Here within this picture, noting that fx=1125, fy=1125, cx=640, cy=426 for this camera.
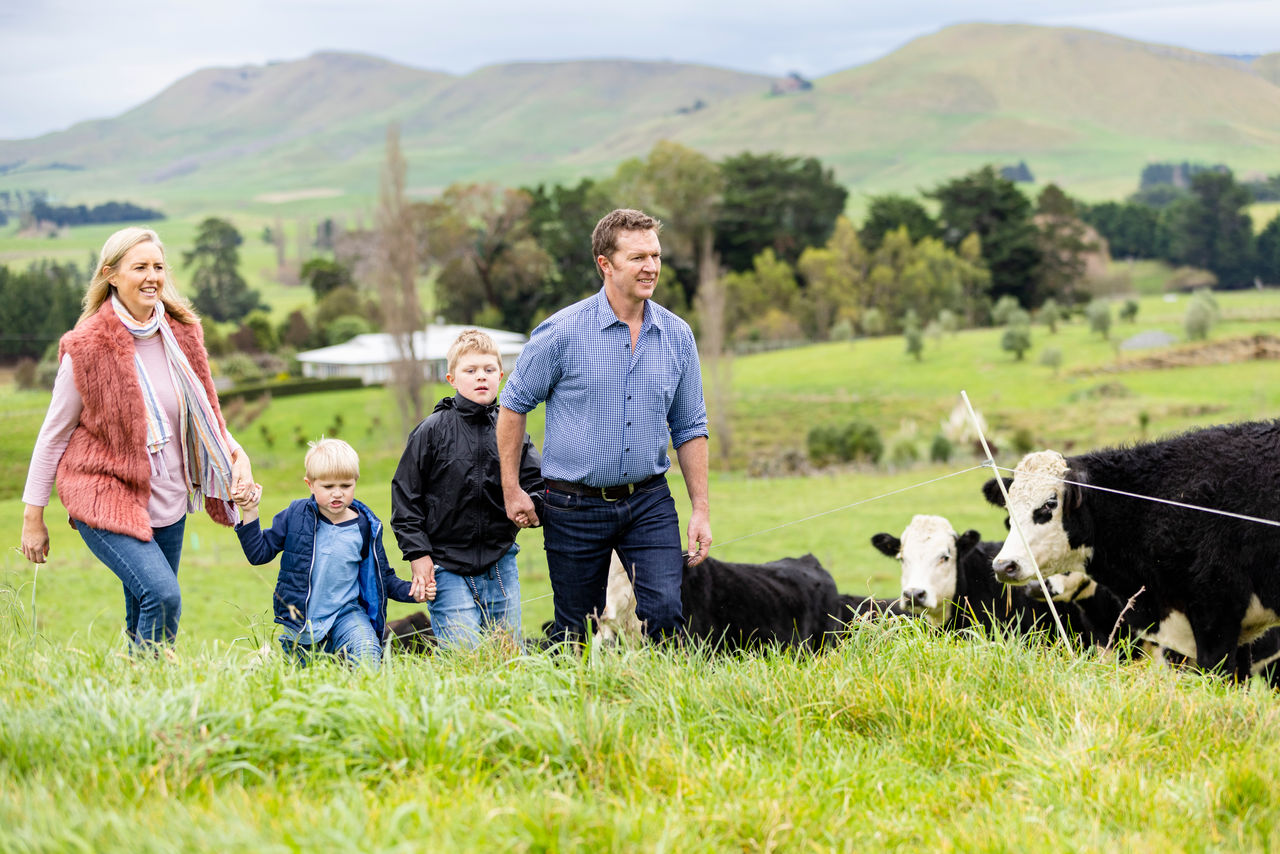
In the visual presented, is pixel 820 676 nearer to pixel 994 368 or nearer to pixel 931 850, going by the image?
pixel 931 850

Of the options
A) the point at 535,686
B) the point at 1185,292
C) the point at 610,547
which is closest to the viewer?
the point at 535,686

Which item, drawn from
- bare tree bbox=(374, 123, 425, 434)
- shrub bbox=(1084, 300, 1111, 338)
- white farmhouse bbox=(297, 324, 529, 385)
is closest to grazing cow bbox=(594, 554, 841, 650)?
bare tree bbox=(374, 123, 425, 434)

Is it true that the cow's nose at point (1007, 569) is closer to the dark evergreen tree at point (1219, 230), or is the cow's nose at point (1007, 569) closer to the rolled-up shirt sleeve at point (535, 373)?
the rolled-up shirt sleeve at point (535, 373)

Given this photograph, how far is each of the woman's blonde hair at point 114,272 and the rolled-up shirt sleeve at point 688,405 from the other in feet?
7.24

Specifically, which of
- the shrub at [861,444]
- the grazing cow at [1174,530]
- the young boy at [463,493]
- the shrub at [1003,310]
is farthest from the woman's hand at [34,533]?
the shrub at [1003,310]

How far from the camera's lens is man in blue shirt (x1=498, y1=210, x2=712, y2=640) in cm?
491

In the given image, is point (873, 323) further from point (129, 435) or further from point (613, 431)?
point (129, 435)

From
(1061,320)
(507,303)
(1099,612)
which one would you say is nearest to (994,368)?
(1061,320)

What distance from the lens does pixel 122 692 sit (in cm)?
353

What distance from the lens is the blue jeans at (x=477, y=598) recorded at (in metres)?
5.32

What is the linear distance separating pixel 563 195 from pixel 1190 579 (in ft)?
244

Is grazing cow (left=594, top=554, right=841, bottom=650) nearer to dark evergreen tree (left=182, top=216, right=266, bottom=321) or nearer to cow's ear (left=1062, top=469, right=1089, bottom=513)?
cow's ear (left=1062, top=469, right=1089, bottom=513)

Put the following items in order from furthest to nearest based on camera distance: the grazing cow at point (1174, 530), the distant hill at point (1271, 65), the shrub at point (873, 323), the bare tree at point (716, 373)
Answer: the shrub at point (873, 323)
the bare tree at point (716, 373)
the distant hill at point (1271, 65)
the grazing cow at point (1174, 530)

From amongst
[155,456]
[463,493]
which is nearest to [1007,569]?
[463,493]
